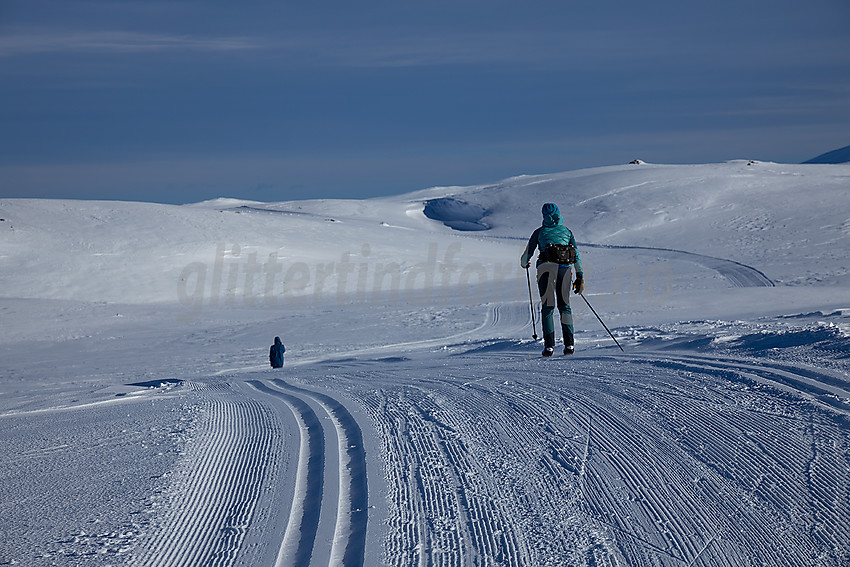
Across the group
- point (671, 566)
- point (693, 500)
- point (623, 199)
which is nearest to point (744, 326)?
point (693, 500)

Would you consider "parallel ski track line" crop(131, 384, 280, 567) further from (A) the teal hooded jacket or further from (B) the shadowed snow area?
(B) the shadowed snow area

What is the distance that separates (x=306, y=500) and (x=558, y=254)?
4.87 metres

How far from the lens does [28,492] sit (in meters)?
4.42

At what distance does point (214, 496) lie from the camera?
4.14 metres

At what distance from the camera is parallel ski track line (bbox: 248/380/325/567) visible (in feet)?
10.8

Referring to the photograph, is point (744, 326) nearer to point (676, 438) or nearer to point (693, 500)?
point (676, 438)

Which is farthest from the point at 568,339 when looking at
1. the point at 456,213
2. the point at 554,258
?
the point at 456,213

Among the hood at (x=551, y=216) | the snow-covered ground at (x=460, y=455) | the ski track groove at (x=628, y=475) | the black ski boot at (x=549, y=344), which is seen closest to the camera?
the ski track groove at (x=628, y=475)

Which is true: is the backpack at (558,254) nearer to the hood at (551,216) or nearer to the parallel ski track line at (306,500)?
the hood at (551,216)

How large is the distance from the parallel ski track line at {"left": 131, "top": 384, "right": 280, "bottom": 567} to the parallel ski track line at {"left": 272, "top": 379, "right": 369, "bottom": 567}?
484 mm

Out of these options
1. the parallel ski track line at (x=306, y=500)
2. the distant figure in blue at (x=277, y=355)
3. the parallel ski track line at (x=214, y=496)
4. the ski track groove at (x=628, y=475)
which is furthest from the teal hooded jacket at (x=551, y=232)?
the distant figure in blue at (x=277, y=355)

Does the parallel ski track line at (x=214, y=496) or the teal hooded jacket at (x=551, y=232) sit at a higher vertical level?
the teal hooded jacket at (x=551, y=232)

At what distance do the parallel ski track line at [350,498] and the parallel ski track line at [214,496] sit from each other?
19.1 inches

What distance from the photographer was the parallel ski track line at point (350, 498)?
3.28 m
